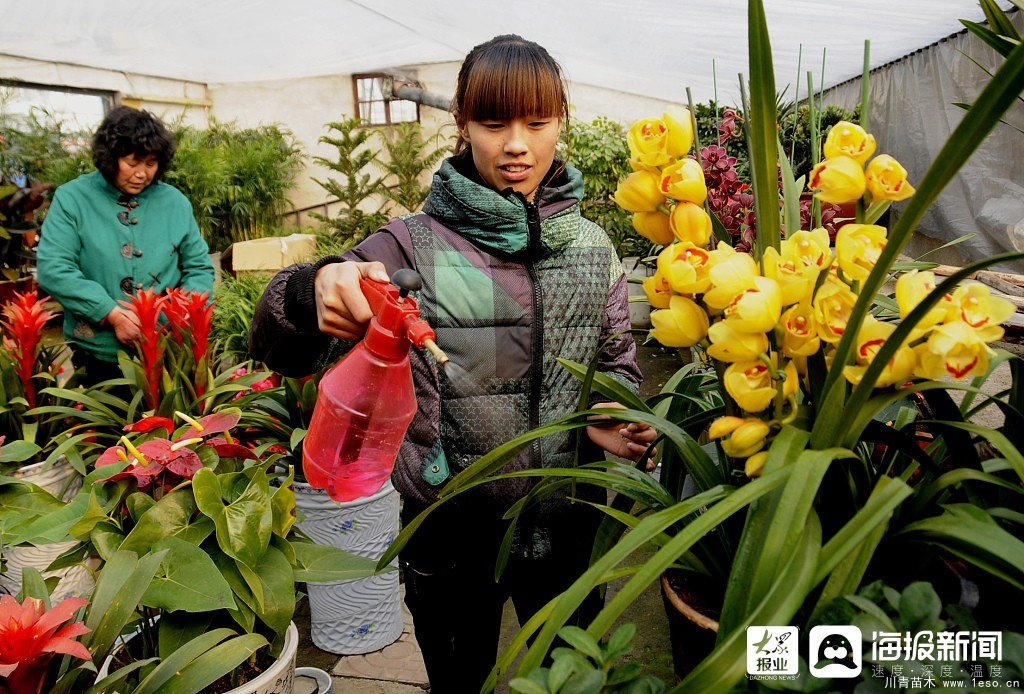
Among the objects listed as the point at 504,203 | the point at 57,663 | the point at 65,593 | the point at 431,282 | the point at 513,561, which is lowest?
the point at 65,593

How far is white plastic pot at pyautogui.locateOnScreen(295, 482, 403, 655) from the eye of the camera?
2324mm

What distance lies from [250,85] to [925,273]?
1150 centimetres

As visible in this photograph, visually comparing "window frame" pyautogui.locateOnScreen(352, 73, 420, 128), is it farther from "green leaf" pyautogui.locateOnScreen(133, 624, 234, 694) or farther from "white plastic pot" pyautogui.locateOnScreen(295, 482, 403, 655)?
"green leaf" pyautogui.locateOnScreen(133, 624, 234, 694)

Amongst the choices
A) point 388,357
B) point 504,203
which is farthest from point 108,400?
point 388,357

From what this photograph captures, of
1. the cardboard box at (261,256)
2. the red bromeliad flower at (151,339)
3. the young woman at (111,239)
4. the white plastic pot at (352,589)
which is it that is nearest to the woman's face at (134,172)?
the young woman at (111,239)

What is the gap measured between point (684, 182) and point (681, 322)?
13cm

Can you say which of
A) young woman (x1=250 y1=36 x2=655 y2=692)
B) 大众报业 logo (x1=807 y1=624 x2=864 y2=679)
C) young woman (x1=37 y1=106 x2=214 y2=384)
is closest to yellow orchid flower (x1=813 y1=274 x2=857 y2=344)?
大众报业 logo (x1=807 y1=624 x2=864 y2=679)

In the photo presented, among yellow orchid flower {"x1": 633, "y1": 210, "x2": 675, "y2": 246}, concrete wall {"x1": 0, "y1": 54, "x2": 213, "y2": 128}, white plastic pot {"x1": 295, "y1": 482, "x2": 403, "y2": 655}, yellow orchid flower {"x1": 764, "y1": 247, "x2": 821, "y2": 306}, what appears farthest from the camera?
concrete wall {"x1": 0, "y1": 54, "x2": 213, "y2": 128}

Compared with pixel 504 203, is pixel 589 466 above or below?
below

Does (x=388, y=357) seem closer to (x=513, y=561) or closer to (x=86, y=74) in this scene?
(x=513, y=561)

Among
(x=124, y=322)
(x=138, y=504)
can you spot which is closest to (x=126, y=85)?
(x=124, y=322)

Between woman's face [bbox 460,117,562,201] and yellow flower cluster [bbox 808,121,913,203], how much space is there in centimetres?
81

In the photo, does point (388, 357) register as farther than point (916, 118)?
No

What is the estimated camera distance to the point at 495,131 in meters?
1.38
